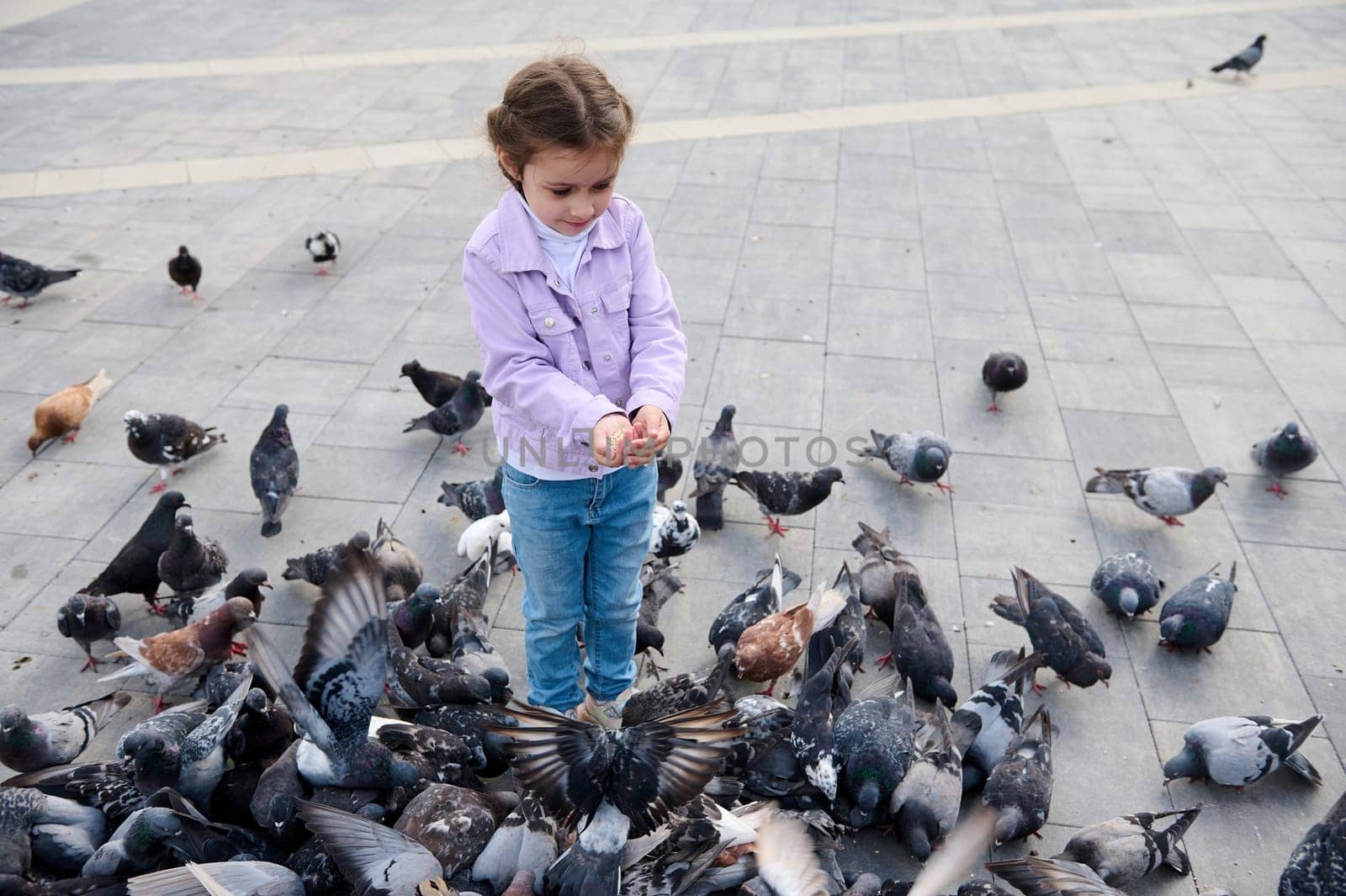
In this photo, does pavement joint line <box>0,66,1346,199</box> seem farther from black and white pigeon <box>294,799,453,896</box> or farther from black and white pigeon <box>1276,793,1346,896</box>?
black and white pigeon <box>1276,793,1346,896</box>

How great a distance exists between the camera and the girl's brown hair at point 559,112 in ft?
8.73

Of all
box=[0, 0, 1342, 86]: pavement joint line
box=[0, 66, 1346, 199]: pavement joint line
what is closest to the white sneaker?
box=[0, 66, 1346, 199]: pavement joint line

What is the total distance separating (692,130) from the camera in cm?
1105

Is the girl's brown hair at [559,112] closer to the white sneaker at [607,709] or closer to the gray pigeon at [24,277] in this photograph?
the white sneaker at [607,709]

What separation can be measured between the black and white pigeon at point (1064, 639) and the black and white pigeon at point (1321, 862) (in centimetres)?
105

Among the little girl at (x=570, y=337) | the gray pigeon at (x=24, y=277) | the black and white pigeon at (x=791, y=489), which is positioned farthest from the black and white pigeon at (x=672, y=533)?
the gray pigeon at (x=24, y=277)

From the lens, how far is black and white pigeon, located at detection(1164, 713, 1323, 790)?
3.95 m

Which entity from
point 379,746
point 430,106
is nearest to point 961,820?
point 379,746

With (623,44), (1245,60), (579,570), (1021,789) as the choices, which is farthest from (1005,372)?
(1245,60)

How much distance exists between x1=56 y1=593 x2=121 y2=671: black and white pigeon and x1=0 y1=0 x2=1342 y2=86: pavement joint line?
306 inches

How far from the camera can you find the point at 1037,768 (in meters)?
3.78

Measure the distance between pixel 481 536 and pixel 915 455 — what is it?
8.11 ft

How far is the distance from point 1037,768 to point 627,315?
92.6 inches

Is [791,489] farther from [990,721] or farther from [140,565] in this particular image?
[140,565]
